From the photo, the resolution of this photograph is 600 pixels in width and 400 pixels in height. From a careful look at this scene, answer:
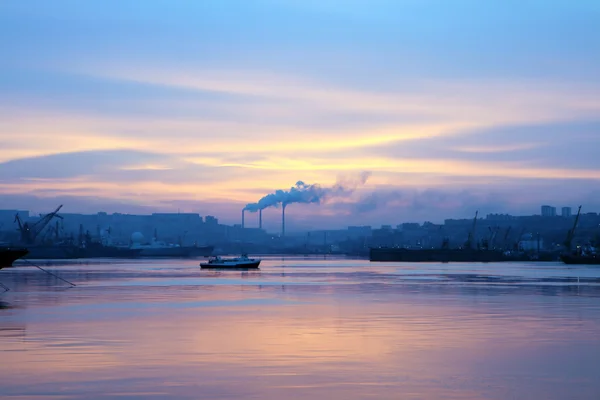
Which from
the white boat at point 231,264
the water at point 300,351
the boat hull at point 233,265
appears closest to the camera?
the water at point 300,351

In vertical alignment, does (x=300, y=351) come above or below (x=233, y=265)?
below

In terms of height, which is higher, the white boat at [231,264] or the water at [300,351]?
the white boat at [231,264]

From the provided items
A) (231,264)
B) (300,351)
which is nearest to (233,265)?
(231,264)

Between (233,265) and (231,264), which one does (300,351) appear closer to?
(233,265)

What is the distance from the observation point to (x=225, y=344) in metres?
38.2

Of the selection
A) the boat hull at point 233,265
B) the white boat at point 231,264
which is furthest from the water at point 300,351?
the white boat at point 231,264

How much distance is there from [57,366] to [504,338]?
1962 cm

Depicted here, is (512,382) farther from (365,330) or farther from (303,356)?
(365,330)

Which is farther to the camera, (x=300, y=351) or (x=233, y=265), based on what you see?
(x=233, y=265)

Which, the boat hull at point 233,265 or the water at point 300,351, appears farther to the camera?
the boat hull at point 233,265

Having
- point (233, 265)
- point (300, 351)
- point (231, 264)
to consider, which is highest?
point (231, 264)

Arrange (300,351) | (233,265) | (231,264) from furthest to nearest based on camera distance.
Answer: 1. (231,264)
2. (233,265)
3. (300,351)

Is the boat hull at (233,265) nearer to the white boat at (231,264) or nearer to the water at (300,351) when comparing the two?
the white boat at (231,264)

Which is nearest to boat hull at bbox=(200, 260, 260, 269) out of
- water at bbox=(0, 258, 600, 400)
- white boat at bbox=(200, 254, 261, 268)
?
white boat at bbox=(200, 254, 261, 268)
